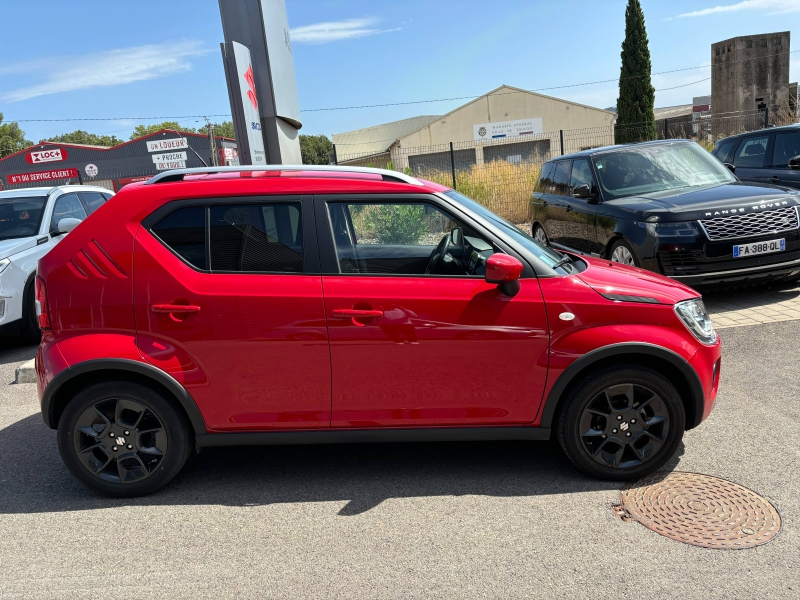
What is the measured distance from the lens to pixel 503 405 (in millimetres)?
3656

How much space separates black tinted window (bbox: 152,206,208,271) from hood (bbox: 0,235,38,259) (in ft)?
16.3

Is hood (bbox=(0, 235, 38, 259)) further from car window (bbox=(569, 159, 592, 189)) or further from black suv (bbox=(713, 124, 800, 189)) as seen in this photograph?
black suv (bbox=(713, 124, 800, 189))

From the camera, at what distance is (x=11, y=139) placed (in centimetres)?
9094

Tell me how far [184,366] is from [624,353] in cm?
237

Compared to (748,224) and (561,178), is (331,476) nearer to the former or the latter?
(748,224)

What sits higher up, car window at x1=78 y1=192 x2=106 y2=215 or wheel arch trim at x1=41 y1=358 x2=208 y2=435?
car window at x1=78 y1=192 x2=106 y2=215

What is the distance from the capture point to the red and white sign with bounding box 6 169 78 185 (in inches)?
2363

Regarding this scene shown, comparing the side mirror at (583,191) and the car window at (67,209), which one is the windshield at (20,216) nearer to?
the car window at (67,209)

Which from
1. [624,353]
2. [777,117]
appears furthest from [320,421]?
[777,117]

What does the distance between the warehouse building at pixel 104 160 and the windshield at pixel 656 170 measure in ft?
174

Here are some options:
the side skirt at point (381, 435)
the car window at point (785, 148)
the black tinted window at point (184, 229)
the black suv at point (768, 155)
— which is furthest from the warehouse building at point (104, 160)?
the side skirt at point (381, 435)

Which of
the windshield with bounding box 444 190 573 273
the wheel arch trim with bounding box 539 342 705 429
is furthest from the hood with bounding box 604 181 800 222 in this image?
the wheel arch trim with bounding box 539 342 705 429

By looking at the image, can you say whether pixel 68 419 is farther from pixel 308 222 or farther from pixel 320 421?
pixel 308 222

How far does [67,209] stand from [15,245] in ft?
4.24
